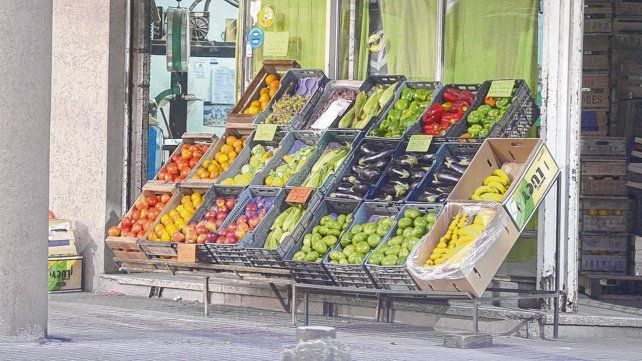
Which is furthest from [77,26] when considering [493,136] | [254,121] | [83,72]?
[493,136]

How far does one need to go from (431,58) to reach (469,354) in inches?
163

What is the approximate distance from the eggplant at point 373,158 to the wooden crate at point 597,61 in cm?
353

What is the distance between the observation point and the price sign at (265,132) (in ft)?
39.7

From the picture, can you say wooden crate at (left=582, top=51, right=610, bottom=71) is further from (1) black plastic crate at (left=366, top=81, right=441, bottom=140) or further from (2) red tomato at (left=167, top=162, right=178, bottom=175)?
(2) red tomato at (left=167, top=162, right=178, bottom=175)

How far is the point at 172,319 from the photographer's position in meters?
11.8

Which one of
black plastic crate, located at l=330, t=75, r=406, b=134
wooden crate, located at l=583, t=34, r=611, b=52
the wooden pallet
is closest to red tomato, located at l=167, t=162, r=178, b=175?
black plastic crate, located at l=330, t=75, r=406, b=134

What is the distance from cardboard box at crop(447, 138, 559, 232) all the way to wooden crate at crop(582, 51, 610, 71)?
3.44 meters

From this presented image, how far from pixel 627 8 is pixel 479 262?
5.26 m

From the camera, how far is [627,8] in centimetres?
1400

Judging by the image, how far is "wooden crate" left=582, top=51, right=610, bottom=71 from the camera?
1377 centimetres

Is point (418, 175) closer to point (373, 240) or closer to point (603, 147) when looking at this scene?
point (373, 240)

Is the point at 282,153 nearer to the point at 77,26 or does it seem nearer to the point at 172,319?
the point at 172,319

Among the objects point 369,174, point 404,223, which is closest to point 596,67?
point 369,174

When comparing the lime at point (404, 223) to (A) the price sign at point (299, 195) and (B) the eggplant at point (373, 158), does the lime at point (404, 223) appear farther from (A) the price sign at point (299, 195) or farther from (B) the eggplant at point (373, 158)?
(A) the price sign at point (299, 195)
